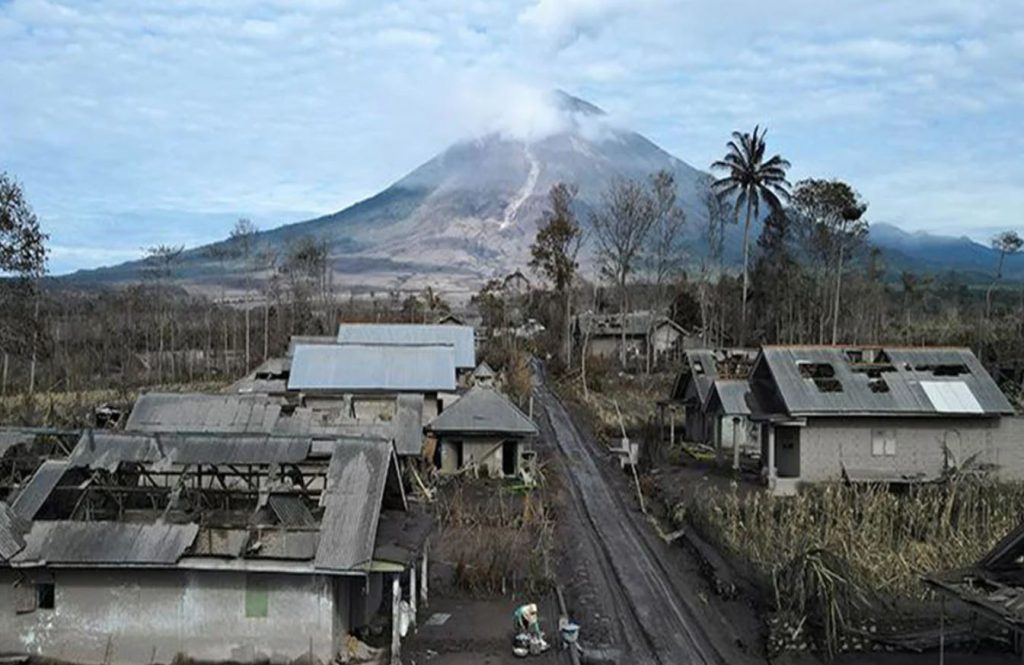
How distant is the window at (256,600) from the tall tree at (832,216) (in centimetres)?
5470

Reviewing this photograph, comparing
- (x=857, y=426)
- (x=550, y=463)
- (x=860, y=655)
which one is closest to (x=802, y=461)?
(x=857, y=426)

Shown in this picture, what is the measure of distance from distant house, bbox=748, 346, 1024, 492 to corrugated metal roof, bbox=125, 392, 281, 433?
1436 centimetres

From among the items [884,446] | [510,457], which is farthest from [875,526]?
[510,457]

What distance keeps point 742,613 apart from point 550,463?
53.3 feet

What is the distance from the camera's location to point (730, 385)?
34312mm

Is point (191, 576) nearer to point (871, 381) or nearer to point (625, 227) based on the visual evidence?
point (871, 381)

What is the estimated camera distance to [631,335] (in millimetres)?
74312

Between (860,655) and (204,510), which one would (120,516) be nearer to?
(204,510)

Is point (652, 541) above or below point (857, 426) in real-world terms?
below

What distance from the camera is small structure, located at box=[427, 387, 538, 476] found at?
32.4 metres

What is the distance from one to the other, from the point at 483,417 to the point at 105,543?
1823 centimetres

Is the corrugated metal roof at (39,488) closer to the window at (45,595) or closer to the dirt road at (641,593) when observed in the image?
the window at (45,595)

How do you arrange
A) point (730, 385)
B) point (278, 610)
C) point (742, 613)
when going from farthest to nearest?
point (730, 385), point (742, 613), point (278, 610)

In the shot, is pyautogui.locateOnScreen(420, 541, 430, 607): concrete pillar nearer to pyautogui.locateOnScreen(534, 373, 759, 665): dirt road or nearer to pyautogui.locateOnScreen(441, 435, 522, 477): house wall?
pyautogui.locateOnScreen(534, 373, 759, 665): dirt road
